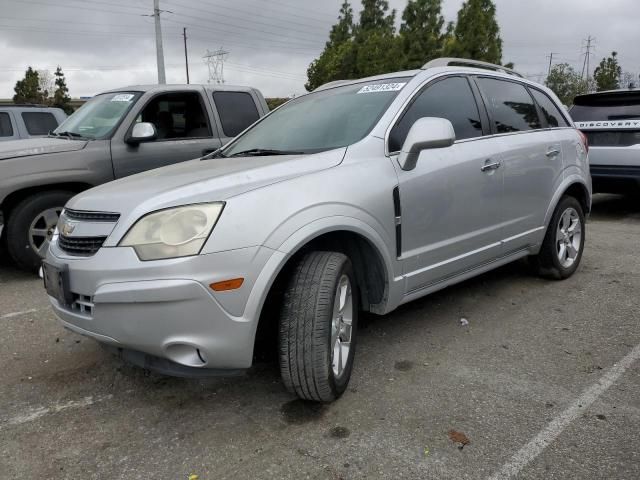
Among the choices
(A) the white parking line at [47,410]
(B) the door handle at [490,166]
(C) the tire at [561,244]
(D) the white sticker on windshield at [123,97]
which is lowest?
(A) the white parking line at [47,410]

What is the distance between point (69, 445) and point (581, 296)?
366 cm

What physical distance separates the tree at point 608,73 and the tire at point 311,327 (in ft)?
137

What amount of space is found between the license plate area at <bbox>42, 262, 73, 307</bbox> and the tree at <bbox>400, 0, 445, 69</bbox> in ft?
77.8

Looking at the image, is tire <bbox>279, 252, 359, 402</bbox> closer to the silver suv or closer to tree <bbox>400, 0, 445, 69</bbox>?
the silver suv

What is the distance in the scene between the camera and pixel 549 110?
15.3 feet

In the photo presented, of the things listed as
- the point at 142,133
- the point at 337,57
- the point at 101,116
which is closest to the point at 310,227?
the point at 142,133

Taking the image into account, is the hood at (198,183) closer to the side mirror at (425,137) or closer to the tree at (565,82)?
the side mirror at (425,137)

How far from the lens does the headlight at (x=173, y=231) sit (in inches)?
92.0

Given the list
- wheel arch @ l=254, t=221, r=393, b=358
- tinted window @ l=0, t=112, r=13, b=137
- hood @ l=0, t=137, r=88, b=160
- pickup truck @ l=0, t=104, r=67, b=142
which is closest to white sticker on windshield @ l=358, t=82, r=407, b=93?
wheel arch @ l=254, t=221, r=393, b=358

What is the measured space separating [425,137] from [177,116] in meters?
3.73

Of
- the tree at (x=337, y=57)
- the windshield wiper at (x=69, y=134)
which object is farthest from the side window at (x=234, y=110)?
the tree at (x=337, y=57)

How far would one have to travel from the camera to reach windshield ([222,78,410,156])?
323cm

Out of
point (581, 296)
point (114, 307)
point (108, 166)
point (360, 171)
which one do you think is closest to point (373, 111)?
point (360, 171)

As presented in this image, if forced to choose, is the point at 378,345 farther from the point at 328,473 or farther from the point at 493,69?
the point at 493,69
